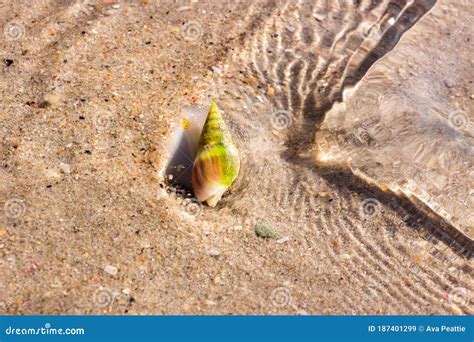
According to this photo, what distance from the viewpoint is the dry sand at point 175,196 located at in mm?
2846

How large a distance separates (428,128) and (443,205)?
623 mm

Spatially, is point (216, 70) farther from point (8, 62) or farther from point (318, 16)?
point (8, 62)

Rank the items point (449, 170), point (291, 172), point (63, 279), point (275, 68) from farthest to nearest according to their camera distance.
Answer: point (275, 68)
point (449, 170)
point (291, 172)
point (63, 279)

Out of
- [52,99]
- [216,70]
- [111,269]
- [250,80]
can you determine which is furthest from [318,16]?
[111,269]

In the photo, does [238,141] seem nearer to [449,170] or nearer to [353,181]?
[353,181]

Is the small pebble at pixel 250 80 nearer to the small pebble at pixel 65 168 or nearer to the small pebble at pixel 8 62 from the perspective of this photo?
the small pebble at pixel 65 168

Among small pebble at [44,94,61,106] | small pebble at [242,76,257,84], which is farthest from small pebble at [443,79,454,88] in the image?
small pebble at [44,94,61,106]

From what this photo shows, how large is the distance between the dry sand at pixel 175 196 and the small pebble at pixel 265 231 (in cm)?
4

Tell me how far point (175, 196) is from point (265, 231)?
56cm

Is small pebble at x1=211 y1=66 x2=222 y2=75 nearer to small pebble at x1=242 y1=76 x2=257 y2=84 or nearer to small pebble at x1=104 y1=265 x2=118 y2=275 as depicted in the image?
small pebble at x1=242 y1=76 x2=257 y2=84

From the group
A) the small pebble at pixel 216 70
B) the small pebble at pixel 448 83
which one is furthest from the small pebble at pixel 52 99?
the small pebble at pixel 448 83

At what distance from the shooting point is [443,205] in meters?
3.51

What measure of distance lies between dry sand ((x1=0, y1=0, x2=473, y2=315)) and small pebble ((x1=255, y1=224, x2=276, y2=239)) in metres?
0.04

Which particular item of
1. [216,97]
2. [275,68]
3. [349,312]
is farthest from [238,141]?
[349,312]
